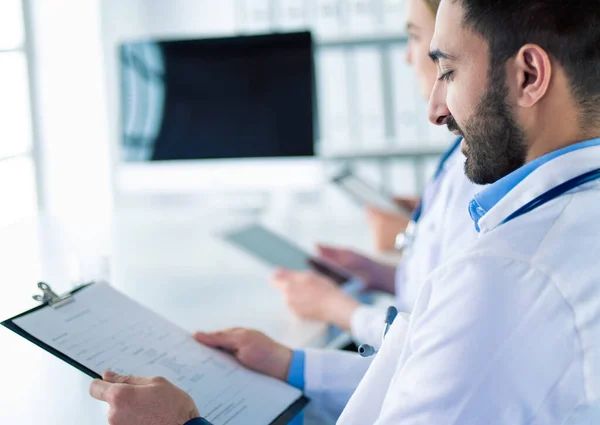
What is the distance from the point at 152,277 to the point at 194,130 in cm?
61

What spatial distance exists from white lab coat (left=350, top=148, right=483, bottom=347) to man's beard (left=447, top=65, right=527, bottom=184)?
36 centimetres

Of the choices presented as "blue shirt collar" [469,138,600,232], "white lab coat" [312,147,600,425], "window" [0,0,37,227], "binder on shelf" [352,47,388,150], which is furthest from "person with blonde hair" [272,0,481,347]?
"window" [0,0,37,227]

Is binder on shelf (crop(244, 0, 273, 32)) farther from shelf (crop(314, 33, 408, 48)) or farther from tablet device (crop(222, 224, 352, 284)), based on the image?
tablet device (crop(222, 224, 352, 284))

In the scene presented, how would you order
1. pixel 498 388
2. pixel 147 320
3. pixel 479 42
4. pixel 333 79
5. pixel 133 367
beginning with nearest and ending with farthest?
pixel 498 388 < pixel 479 42 < pixel 133 367 < pixel 147 320 < pixel 333 79

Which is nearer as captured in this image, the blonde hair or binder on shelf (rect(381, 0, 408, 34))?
the blonde hair

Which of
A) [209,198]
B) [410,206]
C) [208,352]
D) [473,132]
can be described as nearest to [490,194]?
[473,132]

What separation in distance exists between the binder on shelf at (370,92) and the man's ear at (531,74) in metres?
1.86

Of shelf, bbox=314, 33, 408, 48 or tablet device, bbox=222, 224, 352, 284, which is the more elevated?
shelf, bbox=314, 33, 408, 48

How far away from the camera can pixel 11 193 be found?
8.13ft

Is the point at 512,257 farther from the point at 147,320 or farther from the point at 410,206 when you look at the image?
the point at 410,206

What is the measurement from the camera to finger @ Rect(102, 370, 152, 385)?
92 cm

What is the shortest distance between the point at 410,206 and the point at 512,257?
158 centimetres

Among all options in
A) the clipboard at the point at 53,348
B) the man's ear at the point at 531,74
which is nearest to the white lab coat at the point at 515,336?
the man's ear at the point at 531,74

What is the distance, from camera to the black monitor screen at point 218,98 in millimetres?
2217
